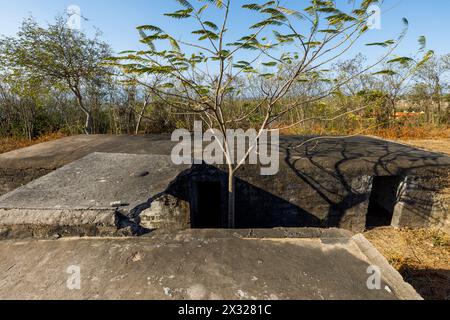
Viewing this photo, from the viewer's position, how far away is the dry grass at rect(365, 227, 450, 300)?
3131 millimetres

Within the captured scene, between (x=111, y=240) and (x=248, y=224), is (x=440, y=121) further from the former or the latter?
(x=111, y=240)

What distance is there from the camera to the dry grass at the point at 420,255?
313 centimetres

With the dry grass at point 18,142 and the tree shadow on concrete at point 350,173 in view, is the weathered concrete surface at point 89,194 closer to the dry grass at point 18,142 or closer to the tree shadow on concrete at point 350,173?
the tree shadow on concrete at point 350,173

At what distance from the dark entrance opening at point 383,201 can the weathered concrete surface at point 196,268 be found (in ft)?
12.0

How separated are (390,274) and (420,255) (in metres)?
3.31

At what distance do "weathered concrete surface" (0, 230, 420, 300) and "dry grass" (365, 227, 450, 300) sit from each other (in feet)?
Answer: 7.91

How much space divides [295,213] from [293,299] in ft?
10.3

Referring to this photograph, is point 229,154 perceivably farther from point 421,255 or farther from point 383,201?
point 383,201

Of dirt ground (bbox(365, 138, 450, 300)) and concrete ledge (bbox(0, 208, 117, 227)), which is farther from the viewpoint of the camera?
dirt ground (bbox(365, 138, 450, 300))

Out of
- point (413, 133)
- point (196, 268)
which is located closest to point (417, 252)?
point (196, 268)

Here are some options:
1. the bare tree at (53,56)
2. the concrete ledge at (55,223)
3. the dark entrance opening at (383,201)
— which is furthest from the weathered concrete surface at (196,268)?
the bare tree at (53,56)

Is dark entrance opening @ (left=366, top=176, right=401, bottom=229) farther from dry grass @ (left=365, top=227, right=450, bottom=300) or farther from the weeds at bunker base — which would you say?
the weeds at bunker base

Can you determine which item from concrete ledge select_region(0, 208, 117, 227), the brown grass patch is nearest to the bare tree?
the brown grass patch

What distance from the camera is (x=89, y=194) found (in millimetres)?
2600
